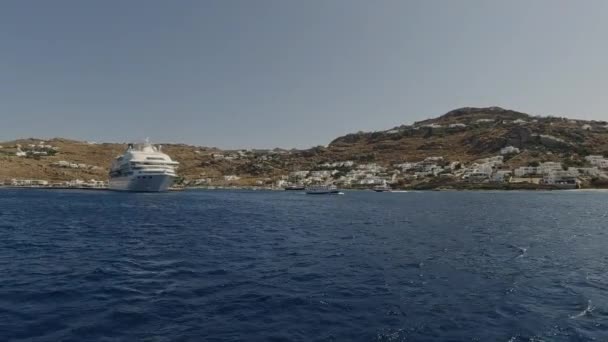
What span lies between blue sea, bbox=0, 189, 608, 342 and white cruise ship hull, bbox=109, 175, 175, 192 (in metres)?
97.9

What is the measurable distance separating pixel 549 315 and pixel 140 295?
17549mm

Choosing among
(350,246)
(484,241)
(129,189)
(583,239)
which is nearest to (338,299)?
(350,246)

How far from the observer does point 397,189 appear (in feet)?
611

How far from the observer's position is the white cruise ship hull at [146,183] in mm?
136300

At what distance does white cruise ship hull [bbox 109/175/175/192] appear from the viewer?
136300 millimetres

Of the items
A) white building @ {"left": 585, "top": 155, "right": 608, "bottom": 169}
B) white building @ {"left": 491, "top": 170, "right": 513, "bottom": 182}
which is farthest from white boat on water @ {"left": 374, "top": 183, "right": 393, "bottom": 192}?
white building @ {"left": 585, "top": 155, "right": 608, "bottom": 169}

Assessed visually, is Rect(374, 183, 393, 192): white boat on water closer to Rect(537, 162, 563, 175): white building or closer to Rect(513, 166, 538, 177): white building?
Rect(513, 166, 538, 177): white building

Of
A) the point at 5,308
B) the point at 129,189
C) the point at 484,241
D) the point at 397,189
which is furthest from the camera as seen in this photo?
the point at 397,189

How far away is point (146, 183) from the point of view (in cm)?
13862

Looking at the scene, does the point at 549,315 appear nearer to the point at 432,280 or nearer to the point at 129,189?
the point at 432,280

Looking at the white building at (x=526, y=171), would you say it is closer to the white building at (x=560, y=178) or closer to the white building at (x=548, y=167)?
the white building at (x=548, y=167)

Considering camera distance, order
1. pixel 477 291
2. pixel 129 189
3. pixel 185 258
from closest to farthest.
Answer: pixel 477 291
pixel 185 258
pixel 129 189

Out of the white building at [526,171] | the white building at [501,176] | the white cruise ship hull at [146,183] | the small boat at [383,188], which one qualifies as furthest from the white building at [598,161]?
the white cruise ship hull at [146,183]

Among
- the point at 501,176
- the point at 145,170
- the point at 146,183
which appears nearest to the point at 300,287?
the point at 145,170
